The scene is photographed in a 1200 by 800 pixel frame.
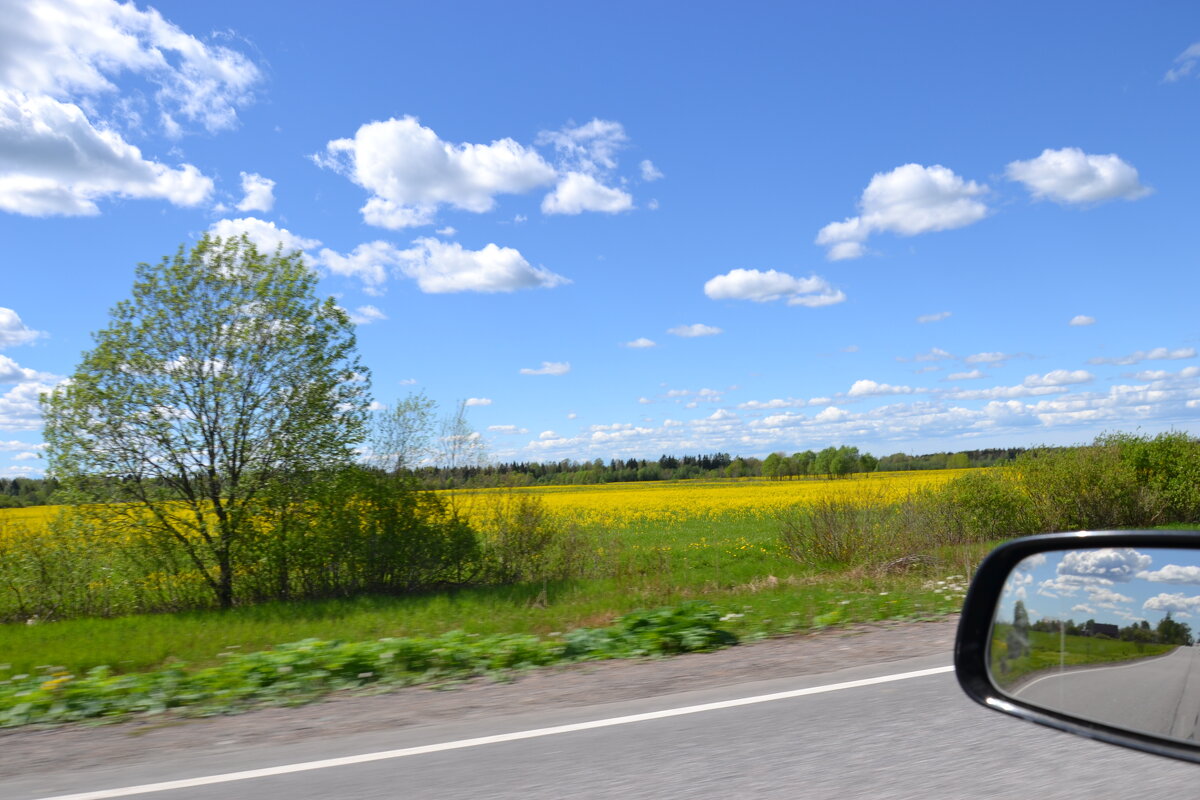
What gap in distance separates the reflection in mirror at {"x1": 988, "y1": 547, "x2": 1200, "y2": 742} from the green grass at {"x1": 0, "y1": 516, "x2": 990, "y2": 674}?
7.65m

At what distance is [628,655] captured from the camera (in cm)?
839

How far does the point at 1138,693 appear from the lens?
176 cm

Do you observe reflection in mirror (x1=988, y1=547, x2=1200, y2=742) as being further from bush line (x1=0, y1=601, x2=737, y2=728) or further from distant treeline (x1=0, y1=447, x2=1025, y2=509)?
distant treeline (x1=0, y1=447, x2=1025, y2=509)

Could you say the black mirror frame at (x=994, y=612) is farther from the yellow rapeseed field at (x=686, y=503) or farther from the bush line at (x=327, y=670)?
the yellow rapeseed field at (x=686, y=503)

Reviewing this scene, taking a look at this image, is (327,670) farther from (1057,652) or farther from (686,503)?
A: (686,503)

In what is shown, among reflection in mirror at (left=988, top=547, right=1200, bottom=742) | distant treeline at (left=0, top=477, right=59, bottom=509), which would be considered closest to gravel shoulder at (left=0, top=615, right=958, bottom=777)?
reflection in mirror at (left=988, top=547, right=1200, bottom=742)

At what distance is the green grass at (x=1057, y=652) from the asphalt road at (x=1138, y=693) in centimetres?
2

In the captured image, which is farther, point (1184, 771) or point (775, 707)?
point (775, 707)

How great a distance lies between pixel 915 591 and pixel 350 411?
54.8ft

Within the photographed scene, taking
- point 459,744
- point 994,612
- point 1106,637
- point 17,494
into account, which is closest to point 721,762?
point 459,744

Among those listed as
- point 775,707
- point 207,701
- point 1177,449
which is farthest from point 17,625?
point 1177,449

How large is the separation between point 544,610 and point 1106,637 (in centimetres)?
1530

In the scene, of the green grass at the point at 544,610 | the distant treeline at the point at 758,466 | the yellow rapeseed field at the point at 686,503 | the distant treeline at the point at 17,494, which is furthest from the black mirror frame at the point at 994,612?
the distant treeline at the point at 758,466

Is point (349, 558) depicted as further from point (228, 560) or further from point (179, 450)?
point (179, 450)
